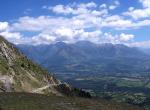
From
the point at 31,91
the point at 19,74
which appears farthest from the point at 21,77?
the point at 31,91

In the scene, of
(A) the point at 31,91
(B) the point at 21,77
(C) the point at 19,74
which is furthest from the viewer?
(C) the point at 19,74

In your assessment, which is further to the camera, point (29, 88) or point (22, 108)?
point (29, 88)

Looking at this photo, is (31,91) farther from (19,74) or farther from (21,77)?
(19,74)

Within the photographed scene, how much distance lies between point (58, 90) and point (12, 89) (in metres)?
19.8

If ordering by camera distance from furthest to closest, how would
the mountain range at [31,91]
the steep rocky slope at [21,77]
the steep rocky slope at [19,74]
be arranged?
the steep rocky slope at [21,77] < the steep rocky slope at [19,74] < the mountain range at [31,91]

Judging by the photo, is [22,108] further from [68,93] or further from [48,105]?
[68,93]

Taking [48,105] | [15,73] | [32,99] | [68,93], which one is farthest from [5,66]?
[48,105]

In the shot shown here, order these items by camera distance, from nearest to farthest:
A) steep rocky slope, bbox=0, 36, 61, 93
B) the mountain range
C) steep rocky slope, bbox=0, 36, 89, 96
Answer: the mountain range
steep rocky slope, bbox=0, 36, 61, 93
steep rocky slope, bbox=0, 36, 89, 96

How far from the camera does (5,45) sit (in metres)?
125

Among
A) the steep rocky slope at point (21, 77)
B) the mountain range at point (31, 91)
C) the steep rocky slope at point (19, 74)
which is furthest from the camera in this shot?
the steep rocky slope at point (21, 77)

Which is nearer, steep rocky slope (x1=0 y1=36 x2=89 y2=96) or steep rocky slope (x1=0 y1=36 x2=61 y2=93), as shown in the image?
steep rocky slope (x1=0 y1=36 x2=61 y2=93)

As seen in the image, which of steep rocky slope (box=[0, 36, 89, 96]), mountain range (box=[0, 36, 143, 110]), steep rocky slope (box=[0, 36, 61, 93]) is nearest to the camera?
mountain range (box=[0, 36, 143, 110])

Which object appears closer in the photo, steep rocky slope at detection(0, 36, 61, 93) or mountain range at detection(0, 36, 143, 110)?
mountain range at detection(0, 36, 143, 110)

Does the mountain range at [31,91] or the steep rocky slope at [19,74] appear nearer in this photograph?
the mountain range at [31,91]
